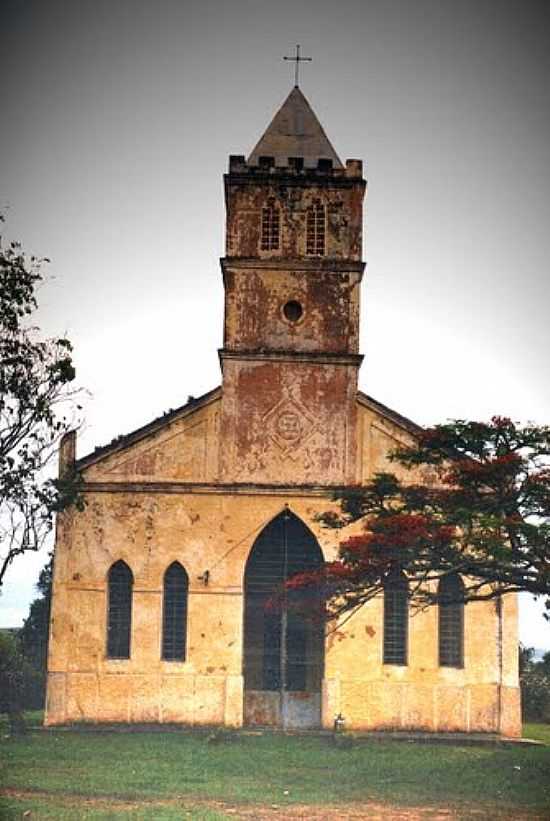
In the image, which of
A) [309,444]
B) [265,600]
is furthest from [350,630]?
[309,444]

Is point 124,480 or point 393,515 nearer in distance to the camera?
point 393,515

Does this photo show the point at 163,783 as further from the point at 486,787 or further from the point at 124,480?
the point at 124,480

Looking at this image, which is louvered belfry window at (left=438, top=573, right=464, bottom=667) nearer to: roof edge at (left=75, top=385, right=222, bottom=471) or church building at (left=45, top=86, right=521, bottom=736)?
church building at (left=45, top=86, right=521, bottom=736)

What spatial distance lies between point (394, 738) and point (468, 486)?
26.9 ft

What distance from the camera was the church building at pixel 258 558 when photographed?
26031 millimetres

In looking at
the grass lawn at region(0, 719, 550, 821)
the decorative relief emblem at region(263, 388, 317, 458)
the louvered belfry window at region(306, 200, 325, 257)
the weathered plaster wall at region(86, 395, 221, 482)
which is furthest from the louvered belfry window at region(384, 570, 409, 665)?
the louvered belfry window at region(306, 200, 325, 257)

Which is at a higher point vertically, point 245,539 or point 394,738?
point 245,539

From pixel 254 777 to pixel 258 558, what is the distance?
8556mm

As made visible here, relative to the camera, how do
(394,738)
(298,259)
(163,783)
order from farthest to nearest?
1. (298,259)
2. (394,738)
3. (163,783)

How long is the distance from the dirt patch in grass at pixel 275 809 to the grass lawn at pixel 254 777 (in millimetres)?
17

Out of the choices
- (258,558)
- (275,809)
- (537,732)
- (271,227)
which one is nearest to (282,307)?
(271,227)

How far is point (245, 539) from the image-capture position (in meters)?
26.8

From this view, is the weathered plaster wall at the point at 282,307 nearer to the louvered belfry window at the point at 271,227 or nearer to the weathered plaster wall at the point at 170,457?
the louvered belfry window at the point at 271,227

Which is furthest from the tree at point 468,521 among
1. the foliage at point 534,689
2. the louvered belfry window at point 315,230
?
the foliage at point 534,689
